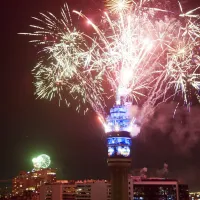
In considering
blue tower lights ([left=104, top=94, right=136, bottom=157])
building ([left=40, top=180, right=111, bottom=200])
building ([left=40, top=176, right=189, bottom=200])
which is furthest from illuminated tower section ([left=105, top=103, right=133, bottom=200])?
building ([left=40, top=180, right=111, bottom=200])

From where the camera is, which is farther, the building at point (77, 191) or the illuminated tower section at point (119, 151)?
the building at point (77, 191)

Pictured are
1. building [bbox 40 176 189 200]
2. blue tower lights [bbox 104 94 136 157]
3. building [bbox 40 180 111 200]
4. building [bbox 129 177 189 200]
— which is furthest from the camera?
building [bbox 40 180 111 200]

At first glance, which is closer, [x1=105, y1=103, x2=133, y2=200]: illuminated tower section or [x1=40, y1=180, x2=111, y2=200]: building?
[x1=105, y1=103, x2=133, y2=200]: illuminated tower section

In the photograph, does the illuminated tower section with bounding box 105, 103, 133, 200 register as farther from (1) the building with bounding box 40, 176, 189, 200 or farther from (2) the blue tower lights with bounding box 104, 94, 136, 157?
(1) the building with bounding box 40, 176, 189, 200

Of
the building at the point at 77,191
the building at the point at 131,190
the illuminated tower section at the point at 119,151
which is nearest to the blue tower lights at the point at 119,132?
the illuminated tower section at the point at 119,151

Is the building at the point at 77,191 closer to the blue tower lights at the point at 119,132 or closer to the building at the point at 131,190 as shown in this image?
the building at the point at 131,190

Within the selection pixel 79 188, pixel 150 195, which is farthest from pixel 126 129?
pixel 79 188

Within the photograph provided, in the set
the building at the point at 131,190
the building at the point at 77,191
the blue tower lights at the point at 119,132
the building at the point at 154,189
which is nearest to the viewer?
the blue tower lights at the point at 119,132

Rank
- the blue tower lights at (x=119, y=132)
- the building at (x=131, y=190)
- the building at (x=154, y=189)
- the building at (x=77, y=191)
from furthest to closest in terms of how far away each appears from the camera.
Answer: the building at (x=77, y=191)
the building at (x=131, y=190)
the building at (x=154, y=189)
the blue tower lights at (x=119, y=132)
